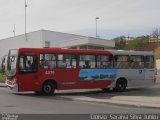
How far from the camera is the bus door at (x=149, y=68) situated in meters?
30.8

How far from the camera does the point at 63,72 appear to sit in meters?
26.8

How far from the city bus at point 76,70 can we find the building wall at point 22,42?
1506 inches

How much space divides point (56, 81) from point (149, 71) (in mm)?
7561

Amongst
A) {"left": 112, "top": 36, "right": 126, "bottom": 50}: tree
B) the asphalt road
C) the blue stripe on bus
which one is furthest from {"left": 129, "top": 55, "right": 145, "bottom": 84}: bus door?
{"left": 112, "top": 36, "right": 126, "bottom": 50}: tree

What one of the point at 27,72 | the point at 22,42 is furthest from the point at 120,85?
the point at 22,42

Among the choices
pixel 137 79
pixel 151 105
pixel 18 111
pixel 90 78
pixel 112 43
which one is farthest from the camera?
pixel 112 43

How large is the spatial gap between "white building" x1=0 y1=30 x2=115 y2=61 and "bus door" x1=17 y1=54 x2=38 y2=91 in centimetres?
3615

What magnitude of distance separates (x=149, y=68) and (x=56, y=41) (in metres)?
→ 39.4

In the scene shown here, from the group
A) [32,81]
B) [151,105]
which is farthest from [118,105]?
[32,81]

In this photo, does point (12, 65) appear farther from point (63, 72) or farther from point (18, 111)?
point (18, 111)

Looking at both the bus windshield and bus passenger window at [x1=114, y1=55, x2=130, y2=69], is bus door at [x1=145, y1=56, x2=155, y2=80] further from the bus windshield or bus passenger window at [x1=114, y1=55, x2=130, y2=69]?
the bus windshield

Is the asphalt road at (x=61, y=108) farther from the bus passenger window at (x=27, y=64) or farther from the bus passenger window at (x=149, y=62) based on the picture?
the bus passenger window at (x=149, y=62)

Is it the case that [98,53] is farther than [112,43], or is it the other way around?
[112,43]

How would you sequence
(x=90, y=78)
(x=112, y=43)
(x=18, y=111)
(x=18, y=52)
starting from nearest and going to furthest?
(x=18, y=111) → (x=18, y=52) → (x=90, y=78) → (x=112, y=43)
